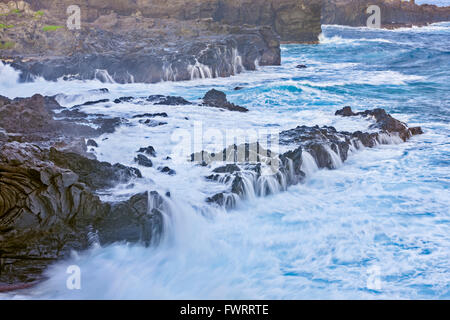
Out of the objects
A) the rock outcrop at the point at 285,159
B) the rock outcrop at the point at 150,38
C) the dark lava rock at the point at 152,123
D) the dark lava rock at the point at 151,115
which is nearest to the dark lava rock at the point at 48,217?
the rock outcrop at the point at 285,159

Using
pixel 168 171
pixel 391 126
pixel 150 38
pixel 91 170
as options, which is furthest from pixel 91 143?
pixel 150 38

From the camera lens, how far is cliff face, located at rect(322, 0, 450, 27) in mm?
43031

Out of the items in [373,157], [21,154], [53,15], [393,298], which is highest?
[53,15]

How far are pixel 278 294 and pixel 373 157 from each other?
4.66m

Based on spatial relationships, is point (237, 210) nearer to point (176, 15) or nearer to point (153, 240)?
point (153, 240)

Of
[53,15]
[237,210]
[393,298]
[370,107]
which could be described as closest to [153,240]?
[237,210]

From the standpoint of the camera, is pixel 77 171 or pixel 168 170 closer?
pixel 77 171

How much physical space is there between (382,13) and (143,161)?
4147 centimetres

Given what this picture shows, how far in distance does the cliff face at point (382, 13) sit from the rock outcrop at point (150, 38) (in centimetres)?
1544

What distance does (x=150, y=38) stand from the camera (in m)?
21.0

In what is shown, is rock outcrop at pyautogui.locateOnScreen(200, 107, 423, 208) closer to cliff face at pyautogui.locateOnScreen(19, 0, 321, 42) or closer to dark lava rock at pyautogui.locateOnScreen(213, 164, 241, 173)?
dark lava rock at pyautogui.locateOnScreen(213, 164, 241, 173)

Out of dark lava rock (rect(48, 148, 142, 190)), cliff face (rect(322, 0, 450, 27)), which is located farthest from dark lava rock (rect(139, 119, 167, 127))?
cliff face (rect(322, 0, 450, 27))

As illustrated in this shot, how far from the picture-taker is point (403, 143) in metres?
9.18

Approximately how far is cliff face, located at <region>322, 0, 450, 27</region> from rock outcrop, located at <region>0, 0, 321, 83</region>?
15.4 meters
